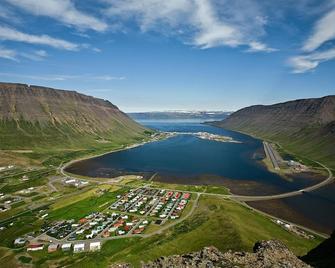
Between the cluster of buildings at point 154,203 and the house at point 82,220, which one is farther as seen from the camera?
the cluster of buildings at point 154,203

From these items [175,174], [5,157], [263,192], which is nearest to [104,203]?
[175,174]

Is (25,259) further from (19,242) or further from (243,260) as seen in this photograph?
(243,260)

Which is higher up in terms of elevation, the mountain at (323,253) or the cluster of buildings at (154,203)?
the mountain at (323,253)

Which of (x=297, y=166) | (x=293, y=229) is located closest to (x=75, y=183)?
(x=293, y=229)

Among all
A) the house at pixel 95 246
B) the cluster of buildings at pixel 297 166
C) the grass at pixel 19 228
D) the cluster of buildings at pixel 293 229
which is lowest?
the grass at pixel 19 228

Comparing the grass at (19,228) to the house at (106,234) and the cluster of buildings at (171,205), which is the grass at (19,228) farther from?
the cluster of buildings at (171,205)

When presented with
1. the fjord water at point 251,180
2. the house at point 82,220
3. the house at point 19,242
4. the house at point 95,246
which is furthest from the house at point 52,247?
the fjord water at point 251,180

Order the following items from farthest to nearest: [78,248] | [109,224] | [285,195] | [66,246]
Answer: [285,195]
[109,224]
[66,246]
[78,248]

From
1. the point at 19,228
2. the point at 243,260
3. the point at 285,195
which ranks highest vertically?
the point at 243,260
